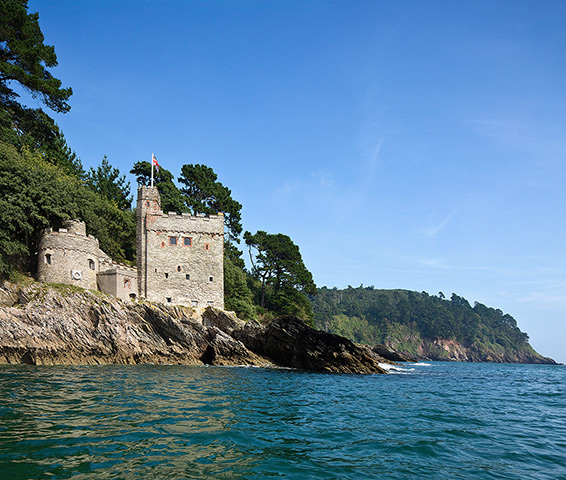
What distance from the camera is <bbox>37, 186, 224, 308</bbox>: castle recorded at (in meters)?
32.0

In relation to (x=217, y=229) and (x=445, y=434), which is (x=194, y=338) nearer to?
(x=217, y=229)

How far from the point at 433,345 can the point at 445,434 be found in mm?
153000

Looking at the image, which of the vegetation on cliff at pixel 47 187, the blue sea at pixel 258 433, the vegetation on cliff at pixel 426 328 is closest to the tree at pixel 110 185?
the vegetation on cliff at pixel 47 187

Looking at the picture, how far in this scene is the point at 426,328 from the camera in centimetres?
15550

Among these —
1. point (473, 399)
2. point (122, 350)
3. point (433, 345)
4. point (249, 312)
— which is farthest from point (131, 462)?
point (433, 345)

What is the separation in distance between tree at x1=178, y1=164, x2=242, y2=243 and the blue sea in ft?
128

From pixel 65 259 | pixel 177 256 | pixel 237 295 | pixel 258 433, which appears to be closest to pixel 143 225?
pixel 177 256

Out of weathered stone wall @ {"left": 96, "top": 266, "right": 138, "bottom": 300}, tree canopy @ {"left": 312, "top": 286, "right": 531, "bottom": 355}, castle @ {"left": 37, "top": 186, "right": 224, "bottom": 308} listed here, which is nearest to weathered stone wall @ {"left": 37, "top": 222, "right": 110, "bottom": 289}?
castle @ {"left": 37, "top": 186, "right": 224, "bottom": 308}

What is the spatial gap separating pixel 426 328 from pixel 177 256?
140 m

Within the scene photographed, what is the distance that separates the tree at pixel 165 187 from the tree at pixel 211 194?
2.57 metres

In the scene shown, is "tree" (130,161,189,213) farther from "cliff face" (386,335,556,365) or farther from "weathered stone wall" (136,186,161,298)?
"cliff face" (386,335,556,365)

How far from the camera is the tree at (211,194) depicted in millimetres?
55656

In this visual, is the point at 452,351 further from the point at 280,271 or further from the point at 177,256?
the point at 177,256

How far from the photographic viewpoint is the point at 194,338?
30.8 m
